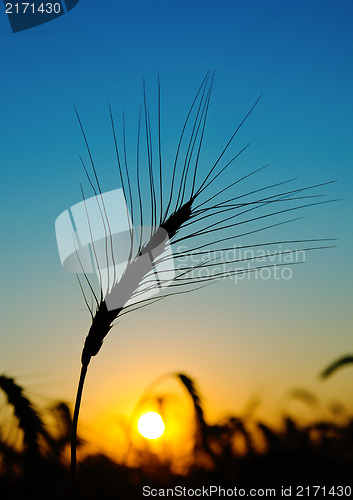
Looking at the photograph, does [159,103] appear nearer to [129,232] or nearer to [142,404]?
[129,232]

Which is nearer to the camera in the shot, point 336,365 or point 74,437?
point 74,437

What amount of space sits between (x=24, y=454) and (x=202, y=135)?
1111mm

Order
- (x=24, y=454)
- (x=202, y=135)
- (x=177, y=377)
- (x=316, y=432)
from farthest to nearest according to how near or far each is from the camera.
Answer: (x=177, y=377), (x=202, y=135), (x=316, y=432), (x=24, y=454)

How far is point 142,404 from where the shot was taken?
1.85 meters

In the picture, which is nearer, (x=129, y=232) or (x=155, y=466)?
(x=129, y=232)

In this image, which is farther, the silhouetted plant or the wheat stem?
the silhouetted plant

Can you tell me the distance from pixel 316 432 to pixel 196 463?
42cm

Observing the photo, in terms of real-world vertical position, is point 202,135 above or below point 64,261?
above

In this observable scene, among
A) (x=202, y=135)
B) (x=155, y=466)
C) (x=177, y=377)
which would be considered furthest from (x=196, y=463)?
(x=202, y=135)

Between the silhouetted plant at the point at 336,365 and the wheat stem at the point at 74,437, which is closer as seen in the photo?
the wheat stem at the point at 74,437

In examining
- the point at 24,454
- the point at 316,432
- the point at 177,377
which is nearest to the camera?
the point at 24,454

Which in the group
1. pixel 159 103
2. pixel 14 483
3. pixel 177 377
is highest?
pixel 159 103

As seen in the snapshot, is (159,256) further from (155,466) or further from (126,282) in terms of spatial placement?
(155,466)

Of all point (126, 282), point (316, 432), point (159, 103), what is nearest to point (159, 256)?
point (126, 282)
